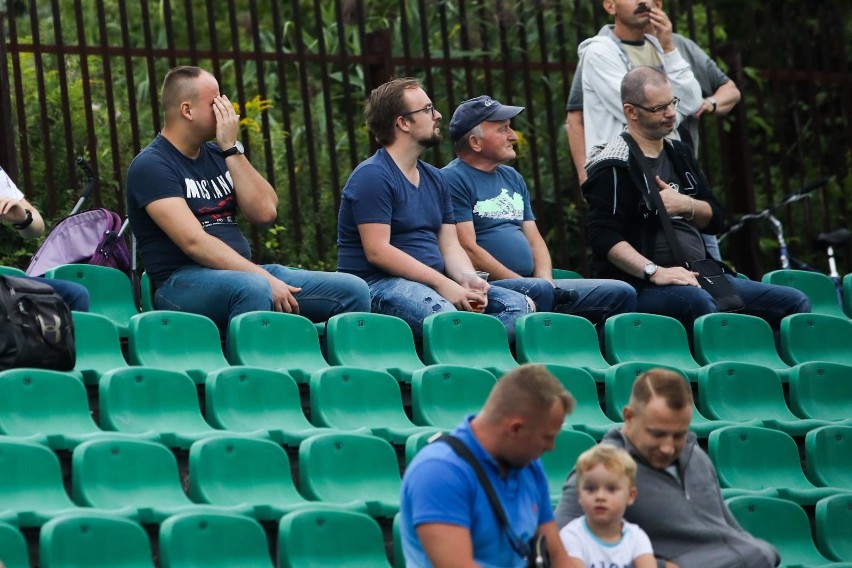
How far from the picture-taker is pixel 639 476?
14.6ft

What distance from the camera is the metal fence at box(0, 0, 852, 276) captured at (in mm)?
7523

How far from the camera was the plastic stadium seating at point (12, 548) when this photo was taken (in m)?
3.94

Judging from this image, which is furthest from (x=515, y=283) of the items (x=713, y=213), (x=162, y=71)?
(x=162, y=71)

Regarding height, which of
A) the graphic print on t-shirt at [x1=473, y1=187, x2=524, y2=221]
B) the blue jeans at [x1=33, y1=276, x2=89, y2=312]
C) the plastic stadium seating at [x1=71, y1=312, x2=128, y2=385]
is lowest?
the plastic stadium seating at [x1=71, y1=312, x2=128, y2=385]

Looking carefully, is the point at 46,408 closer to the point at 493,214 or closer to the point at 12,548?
the point at 12,548

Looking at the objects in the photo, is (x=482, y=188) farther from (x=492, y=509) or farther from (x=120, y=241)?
(x=492, y=509)

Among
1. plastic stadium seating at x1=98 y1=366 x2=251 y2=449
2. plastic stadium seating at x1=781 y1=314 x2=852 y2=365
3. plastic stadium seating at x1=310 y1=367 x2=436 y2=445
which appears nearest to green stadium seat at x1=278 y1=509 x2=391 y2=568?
plastic stadium seating at x1=98 y1=366 x2=251 y2=449

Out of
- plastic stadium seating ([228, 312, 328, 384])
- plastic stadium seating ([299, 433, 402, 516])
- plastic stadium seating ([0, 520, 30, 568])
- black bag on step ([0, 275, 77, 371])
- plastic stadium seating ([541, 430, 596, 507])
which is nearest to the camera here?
plastic stadium seating ([0, 520, 30, 568])

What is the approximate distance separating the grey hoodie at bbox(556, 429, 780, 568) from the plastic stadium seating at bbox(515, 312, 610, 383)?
1719 millimetres

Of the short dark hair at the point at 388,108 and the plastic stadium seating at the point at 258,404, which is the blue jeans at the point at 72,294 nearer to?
the plastic stadium seating at the point at 258,404

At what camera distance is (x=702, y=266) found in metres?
6.91

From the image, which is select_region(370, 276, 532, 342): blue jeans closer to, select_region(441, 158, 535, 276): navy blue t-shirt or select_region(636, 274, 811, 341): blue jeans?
select_region(441, 158, 535, 276): navy blue t-shirt

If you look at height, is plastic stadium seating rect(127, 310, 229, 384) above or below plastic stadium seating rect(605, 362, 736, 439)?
above

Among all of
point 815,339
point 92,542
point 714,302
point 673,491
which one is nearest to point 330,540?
point 92,542
